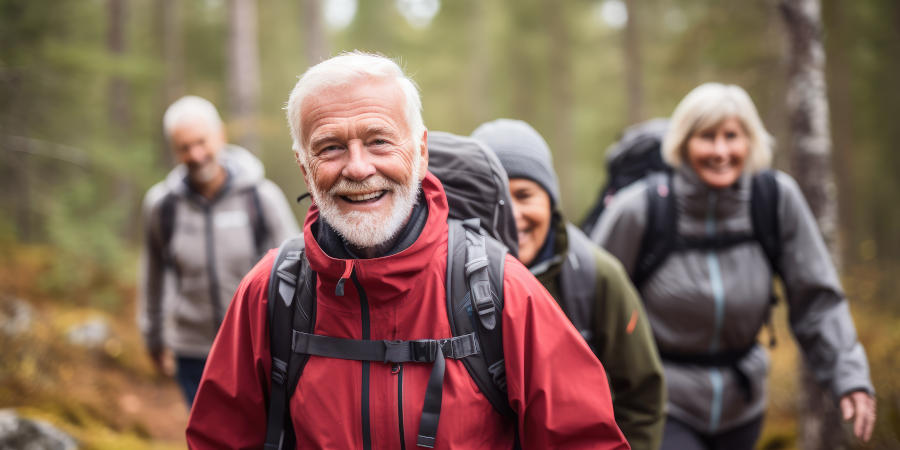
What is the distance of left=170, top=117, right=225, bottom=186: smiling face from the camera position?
13.8 feet

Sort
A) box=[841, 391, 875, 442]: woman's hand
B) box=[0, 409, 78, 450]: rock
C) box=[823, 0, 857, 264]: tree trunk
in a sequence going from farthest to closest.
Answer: box=[823, 0, 857, 264]: tree trunk, box=[0, 409, 78, 450]: rock, box=[841, 391, 875, 442]: woman's hand

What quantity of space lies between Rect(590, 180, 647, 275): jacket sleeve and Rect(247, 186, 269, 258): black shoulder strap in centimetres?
259

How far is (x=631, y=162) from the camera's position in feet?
12.4

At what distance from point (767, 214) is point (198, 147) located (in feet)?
12.4

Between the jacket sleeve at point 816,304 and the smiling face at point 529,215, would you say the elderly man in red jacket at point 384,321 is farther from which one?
the jacket sleeve at point 816,304

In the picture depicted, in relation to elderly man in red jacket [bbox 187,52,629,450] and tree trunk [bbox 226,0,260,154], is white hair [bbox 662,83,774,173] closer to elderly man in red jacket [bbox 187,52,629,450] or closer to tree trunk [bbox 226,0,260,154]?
elderly man in red jacket [bbox 187,52,629,450]

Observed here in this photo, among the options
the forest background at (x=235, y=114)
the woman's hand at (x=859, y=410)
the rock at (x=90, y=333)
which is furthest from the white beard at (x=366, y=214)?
the rock at (x=90, y=333)

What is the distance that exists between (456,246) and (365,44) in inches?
1123

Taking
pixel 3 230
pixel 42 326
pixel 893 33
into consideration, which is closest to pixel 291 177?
pixel 3 230

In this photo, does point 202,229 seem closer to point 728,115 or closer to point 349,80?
point 349,80

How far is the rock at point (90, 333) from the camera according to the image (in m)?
10.6

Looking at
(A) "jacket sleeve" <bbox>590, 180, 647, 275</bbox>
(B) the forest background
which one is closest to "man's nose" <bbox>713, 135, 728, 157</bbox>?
(A) "jacket sleeve" <bbox>590, 180, 647, 275</bbox>

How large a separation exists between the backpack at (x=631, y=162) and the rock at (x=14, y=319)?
739cm

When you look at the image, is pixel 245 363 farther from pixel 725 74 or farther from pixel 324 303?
pixel 725 74
